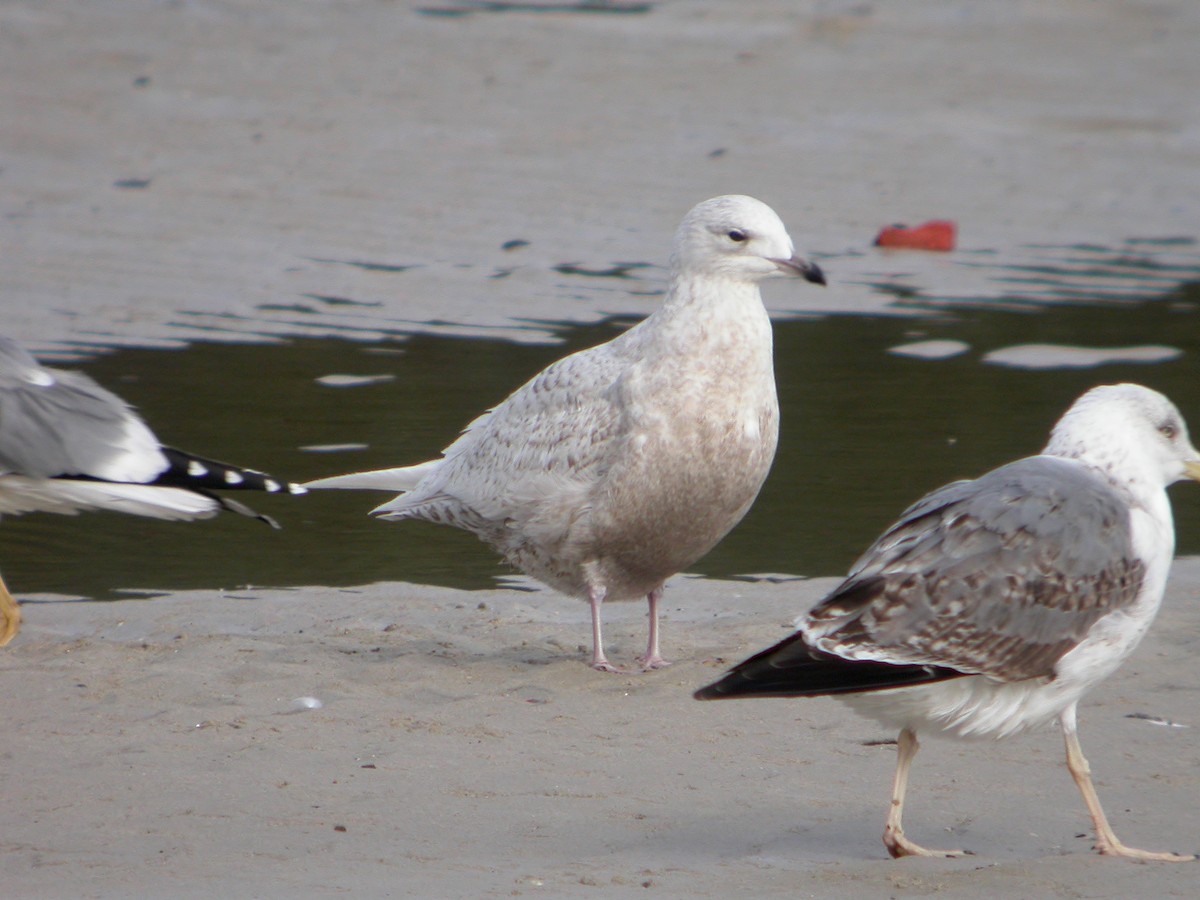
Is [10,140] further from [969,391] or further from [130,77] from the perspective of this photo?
[969,391]

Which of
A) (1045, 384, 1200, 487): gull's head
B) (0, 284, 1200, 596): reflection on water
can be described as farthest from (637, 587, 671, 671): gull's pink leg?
(1045, 384, 1200, 487): gull's head

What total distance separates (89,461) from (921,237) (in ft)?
26.6

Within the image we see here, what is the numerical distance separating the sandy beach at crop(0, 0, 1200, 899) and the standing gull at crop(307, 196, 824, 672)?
1.20 feet

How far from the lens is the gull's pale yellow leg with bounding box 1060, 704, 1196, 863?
4.55m

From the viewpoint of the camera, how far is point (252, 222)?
41.7ft

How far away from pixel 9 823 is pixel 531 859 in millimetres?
1301

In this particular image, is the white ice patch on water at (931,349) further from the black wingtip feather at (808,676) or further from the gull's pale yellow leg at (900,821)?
the black wingtip feather at (808,676)

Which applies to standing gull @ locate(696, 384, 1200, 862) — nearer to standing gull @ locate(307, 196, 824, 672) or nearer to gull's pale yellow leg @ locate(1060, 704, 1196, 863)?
gull's pale yellow leg @ locate(1060, 704, 1196, 863)

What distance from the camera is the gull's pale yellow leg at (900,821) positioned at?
458 cm

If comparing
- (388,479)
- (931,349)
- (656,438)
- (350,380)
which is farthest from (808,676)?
(931,349)

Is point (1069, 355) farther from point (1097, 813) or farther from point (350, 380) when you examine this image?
point (1097, 813)

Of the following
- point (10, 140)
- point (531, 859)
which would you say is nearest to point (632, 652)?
point (531, 859)

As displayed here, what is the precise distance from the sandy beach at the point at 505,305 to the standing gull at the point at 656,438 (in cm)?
36

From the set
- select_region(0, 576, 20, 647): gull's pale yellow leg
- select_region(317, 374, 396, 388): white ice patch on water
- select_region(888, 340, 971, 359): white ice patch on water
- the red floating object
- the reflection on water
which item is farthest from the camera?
the red floating object
